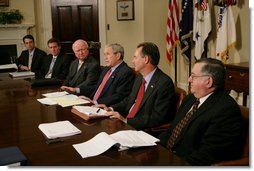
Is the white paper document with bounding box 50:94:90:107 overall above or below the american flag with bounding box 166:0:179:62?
below

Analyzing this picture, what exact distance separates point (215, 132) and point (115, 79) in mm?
1491

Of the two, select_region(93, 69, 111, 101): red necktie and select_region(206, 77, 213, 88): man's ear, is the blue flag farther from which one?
select_region(206, 77, 213, 88): man's ear

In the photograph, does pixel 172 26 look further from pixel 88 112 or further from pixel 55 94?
pixel 88 112

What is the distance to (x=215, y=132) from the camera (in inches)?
64.2

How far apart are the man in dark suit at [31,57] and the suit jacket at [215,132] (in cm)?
343

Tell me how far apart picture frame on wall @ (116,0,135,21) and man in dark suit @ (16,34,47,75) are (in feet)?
5.97

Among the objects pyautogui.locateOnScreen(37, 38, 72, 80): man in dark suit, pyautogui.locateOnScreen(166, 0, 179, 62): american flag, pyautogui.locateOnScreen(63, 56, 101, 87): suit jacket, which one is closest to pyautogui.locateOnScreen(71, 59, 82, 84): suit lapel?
pyautogui.locateOnScreen(63, 56, 101, 87): suit jacket

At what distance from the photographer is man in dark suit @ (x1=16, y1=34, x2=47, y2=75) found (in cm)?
488

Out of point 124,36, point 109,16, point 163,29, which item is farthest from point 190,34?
point 109,16

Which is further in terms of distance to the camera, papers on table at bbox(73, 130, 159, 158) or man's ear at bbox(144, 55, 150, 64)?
man's ear at bbox(144, 55, 150, 64)

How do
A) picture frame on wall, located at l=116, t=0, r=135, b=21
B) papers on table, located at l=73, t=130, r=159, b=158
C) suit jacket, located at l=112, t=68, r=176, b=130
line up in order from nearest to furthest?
papers on table, located at l=73, t=130, r=159, b=158, suit jacket, located at l=112, t=68, r=176, b=130, picture frame on wall, located at l=116, t=0, r=135, b=21

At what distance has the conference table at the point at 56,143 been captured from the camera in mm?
1371

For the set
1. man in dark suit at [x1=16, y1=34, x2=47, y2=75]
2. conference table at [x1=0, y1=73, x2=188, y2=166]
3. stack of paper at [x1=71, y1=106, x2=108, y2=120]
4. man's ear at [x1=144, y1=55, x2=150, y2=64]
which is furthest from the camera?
man in dark suit at [x1=16, y1=34, x2=47, y2=75]

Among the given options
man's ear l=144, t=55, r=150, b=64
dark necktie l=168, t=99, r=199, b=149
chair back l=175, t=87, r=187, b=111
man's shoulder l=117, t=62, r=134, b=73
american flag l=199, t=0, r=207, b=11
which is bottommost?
dark necktie l=168, t=99, r=199, b=149
